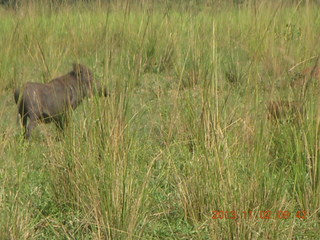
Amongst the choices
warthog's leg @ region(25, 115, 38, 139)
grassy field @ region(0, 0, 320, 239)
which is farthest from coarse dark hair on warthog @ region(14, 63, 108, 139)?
grassy field @ region(0, 0, 320, 239)

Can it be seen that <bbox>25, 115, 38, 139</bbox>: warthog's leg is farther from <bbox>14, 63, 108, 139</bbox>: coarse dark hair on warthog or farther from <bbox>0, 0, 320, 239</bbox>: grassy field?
<bbox>0, 0, 320, 239</bbox>: grassy field

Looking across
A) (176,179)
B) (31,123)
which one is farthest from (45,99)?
(176,179)

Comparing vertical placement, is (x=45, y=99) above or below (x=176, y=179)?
below

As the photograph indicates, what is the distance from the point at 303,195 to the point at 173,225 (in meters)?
0.67

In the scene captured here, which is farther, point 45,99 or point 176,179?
point 45,99

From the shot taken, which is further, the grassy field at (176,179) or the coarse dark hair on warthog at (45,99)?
the coarse dark hair on warthog at (45,99)

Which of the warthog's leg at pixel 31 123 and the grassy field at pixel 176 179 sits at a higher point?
the grassy field at pixel 176 179

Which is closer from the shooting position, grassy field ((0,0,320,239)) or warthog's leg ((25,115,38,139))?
grassy field ((0,0,320,239))

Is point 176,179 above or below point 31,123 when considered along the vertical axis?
above

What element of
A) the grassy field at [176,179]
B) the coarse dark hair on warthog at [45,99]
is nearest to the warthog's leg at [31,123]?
the coarse dark hair on warthog at [45,99]

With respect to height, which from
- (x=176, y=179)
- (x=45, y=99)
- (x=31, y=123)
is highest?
(x=176, y=179)

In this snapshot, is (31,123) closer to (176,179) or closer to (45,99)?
(45,99)

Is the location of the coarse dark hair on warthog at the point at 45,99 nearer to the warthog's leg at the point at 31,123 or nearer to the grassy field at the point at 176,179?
the warthog's leg at the point at 31,123

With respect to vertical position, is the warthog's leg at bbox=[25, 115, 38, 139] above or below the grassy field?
below
